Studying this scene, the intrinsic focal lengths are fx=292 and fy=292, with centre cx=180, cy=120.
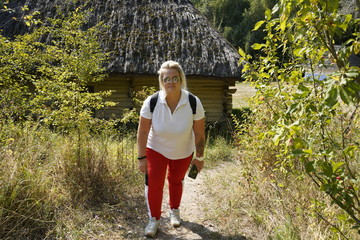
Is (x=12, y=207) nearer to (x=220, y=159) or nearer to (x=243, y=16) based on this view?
(x=220, y=159)

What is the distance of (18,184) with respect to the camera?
9.40ft

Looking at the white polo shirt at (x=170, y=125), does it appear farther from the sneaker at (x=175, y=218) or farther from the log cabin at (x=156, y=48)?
the log cabin at (x=156, y=48)

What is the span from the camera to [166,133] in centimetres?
287

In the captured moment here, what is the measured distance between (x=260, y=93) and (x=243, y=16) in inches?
1265

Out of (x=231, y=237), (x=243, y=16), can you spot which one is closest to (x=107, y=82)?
(x=231, y=237)

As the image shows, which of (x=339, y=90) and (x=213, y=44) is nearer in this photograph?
(x=339, y=90)

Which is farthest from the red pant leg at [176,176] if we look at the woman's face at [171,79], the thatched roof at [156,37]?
the thatched roof at [156,37]

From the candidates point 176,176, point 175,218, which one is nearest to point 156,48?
point 176,176

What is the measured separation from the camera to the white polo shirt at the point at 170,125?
2871 mm


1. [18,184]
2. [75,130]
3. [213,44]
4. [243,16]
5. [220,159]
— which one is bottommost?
[220,159]

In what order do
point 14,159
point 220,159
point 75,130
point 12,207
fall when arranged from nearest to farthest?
point 12,207
point 14,159
point 75,130
point 220,159

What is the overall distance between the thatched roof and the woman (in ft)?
17.1

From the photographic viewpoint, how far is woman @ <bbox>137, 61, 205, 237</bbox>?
2.87 metres

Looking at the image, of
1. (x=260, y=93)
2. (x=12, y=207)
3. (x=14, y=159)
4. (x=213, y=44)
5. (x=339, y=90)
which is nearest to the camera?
(x=339, y=90)
